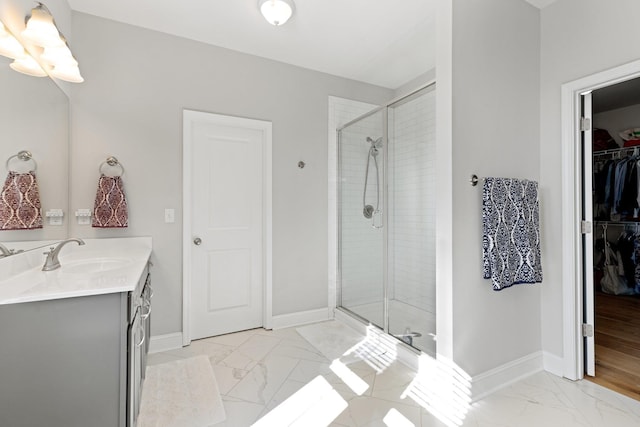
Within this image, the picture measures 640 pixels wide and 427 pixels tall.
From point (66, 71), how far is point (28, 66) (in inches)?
11.0

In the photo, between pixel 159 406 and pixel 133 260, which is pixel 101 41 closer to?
pixel 133 260

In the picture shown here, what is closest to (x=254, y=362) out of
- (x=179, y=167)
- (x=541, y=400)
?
(x=179, y=167)

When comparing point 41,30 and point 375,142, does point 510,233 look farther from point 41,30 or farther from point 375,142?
point 41,30

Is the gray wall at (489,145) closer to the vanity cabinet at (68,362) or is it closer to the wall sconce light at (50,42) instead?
the vanity cabinet at (68,362)

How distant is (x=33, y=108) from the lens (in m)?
1.74

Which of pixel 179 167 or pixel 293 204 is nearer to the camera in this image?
pixel 179 167

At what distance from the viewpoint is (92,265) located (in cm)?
182

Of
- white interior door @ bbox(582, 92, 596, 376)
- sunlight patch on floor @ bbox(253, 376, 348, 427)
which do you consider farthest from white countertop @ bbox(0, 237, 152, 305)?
white interior door @ bbox(582, 92, 596, 376)

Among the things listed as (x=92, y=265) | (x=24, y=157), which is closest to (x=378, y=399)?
(x=92, y=265)

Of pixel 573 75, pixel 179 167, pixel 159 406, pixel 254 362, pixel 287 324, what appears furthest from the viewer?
pixel 287 324

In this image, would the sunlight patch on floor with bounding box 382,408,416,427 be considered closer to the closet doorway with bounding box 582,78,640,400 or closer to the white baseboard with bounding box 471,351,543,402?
the white baseboard with bounding box 471,351,543,402

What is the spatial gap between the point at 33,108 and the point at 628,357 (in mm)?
4438

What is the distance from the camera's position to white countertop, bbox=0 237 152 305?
120 cm

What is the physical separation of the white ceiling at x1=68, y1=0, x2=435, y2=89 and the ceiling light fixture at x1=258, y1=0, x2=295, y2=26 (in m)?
0.11
